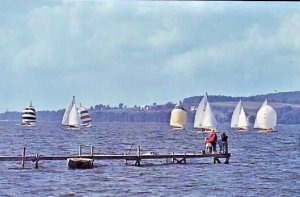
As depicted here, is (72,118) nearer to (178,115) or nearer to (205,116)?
(178,115)

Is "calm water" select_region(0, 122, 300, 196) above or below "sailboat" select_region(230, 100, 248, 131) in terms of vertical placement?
below

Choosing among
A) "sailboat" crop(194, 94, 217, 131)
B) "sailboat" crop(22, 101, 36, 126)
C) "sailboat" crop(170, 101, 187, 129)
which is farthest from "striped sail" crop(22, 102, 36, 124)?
"sailboat" crop(194, 94, 217, 131)

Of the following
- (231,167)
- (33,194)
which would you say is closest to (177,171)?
(231,167)

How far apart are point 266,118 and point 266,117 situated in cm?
129

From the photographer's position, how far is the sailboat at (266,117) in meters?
109

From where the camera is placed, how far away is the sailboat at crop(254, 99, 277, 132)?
10858cm

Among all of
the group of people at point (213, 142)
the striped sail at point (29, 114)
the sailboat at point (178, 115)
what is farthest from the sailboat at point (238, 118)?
the group of people at point (213, 142)

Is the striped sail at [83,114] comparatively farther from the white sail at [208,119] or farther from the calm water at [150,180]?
the calm water at [150,180]

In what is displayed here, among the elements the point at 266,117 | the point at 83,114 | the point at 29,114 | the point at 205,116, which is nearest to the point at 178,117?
the point at 266,117

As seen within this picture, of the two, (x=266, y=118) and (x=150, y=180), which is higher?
(x=266, y=118)

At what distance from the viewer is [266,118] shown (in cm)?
11269

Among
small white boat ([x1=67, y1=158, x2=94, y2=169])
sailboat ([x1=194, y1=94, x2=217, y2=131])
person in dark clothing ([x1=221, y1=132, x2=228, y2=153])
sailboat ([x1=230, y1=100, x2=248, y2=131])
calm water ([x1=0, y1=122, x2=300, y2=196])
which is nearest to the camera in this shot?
calm water ([x1=0, y1=122, x2=300, y2=196])

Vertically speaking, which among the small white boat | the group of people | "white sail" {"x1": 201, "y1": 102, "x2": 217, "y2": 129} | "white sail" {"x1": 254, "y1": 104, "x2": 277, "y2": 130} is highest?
"white sail" {"x1": 254, "y1": 104, "x2": 277, "y2": 130}

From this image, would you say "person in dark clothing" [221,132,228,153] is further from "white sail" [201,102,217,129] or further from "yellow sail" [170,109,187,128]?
"yellow sail" [170,109,187,128]
